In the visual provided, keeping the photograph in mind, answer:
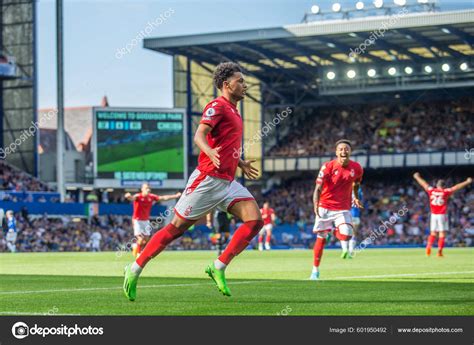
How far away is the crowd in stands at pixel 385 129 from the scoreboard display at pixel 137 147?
10.5 m

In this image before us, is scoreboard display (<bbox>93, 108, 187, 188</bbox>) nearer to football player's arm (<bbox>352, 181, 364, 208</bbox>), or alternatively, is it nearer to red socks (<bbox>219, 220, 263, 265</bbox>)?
football player's arm (<bbox>352, 181, 364, 208</bbox>)

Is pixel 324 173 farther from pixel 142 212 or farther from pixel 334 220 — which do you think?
pixel 142 212

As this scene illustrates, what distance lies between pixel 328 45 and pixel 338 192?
4529 cm

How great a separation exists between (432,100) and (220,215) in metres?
38.7

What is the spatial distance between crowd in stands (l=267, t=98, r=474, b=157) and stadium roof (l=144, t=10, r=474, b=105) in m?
3.20

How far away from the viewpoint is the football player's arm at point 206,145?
1048cm

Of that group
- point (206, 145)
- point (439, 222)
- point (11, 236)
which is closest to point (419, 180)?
point (439, 222)

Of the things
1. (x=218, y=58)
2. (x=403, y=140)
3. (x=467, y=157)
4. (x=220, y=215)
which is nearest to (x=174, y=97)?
(x=218, y=58)

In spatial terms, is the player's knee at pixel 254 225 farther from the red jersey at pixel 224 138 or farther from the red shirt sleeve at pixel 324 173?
the red shirt sleeve at pixel 324 173

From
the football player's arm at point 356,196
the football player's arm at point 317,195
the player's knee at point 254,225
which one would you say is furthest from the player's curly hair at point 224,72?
the football player's arm at point 356,196

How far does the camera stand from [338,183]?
59.8 ft

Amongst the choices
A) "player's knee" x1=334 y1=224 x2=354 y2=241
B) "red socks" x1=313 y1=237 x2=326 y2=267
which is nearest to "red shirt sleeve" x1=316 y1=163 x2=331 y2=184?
"player's knee" x1=334 y1=224 x2=354 y2=241
